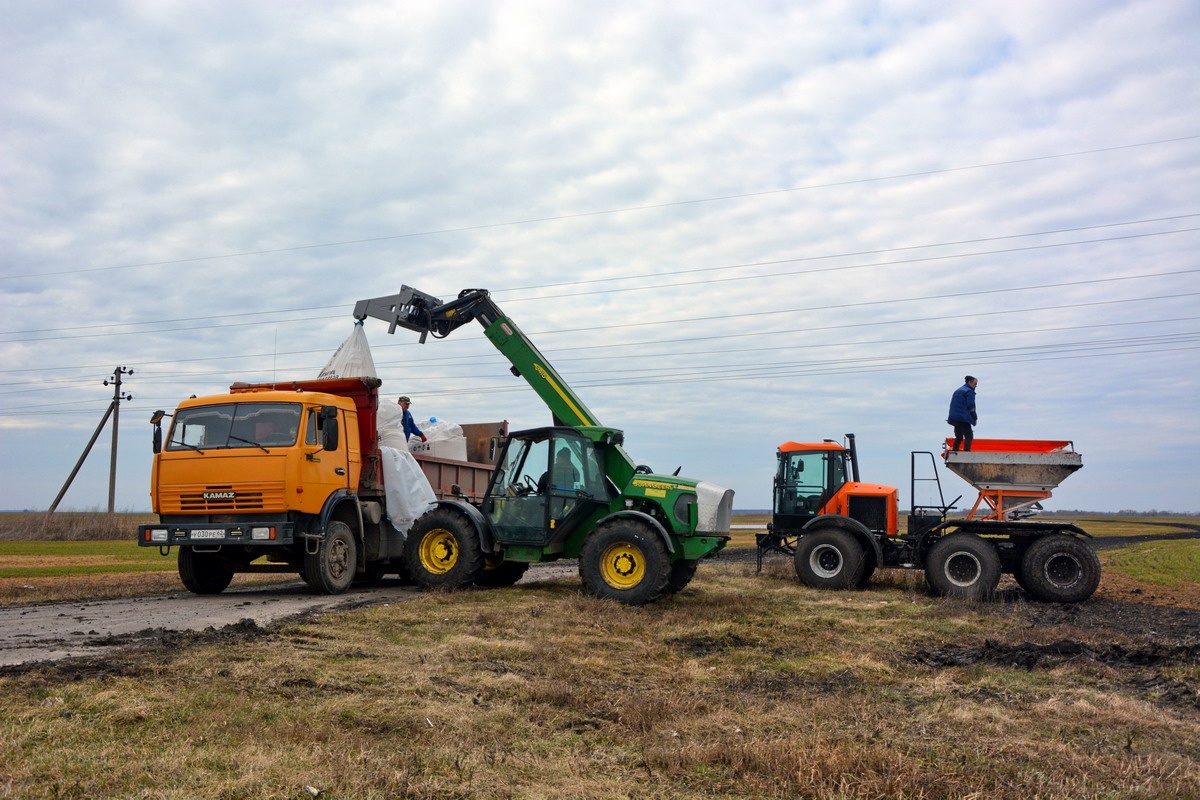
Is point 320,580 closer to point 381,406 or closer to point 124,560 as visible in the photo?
point 381,406

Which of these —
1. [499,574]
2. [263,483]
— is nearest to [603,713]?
[263,483]

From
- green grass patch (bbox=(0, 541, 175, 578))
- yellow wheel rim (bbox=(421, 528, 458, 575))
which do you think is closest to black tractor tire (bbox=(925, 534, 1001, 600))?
yellow wheel rim (bbox=(421, 528, 458, 575))

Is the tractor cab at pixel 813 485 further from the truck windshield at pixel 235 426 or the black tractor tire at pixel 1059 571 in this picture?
the truck windshield at pixel 235 426

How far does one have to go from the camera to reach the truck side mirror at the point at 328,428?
525 inches

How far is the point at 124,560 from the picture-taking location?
87.2ft

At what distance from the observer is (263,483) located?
42.3ft

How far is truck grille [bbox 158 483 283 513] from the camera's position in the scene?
12867 mm

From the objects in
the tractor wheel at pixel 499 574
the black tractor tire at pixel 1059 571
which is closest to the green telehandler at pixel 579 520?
the tractor wheel at pixel 499 574

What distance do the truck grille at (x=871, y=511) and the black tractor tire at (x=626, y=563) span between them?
5387 millimetres

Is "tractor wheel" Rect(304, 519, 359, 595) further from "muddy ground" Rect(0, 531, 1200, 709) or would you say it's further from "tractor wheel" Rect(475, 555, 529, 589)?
"tractor wheel" Rect(475, 555, 529, 589)

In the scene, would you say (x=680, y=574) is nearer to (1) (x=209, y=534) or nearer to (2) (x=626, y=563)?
(2) (x=626, y=563)

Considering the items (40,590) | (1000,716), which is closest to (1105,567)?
(1000,716)

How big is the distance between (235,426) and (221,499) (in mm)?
988

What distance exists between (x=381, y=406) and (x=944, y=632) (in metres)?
8.48
